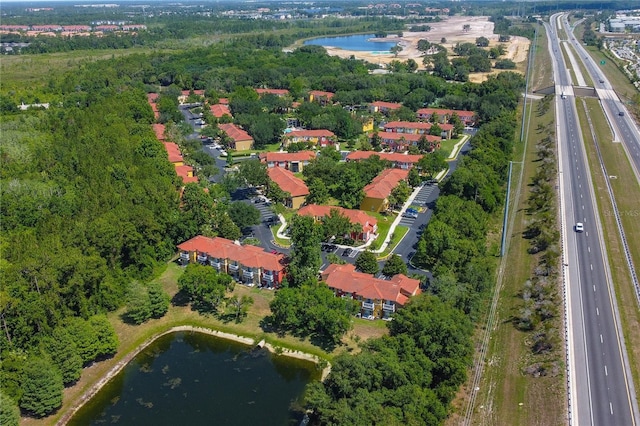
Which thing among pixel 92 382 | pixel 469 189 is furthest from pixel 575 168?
pixel 92 382

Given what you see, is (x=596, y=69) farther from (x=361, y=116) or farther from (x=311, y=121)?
(x=311, y=121)

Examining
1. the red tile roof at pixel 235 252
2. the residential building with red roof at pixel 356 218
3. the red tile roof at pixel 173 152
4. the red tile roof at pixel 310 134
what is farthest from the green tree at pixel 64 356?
the red tile roof at pixel 310 134

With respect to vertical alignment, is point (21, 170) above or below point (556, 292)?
above

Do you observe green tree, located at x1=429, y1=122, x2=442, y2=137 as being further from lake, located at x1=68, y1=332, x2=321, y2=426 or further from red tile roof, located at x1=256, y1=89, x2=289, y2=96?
lake, located at x1=68, y1=332, x2=321, y2=426


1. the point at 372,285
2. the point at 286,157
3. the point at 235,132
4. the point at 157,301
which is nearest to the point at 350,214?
the point at 372,285

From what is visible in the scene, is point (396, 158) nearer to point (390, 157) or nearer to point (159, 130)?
point (390, 157)

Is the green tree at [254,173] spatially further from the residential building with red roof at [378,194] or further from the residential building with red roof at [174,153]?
the residential building with red roof at [378,194]
